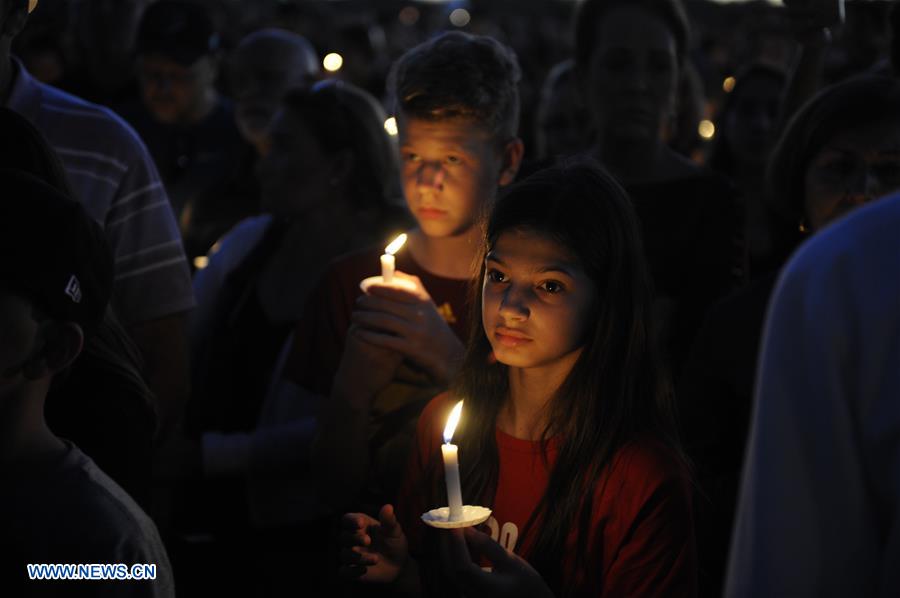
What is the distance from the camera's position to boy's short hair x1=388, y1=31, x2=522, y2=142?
8.77ft

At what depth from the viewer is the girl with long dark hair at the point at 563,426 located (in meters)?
1.97

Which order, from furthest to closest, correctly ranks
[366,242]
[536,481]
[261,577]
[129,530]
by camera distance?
[366,242], [261,577], [536,481], [129,530]

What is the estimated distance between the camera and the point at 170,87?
5.34 m

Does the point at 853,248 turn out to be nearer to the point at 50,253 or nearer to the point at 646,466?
the point at 646,466

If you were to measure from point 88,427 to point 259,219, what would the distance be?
1685 mm

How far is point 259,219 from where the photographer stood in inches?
146

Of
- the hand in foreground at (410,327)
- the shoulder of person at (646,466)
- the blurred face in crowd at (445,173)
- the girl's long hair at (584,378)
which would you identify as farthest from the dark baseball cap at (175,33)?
the shoulder of person at (646,466)

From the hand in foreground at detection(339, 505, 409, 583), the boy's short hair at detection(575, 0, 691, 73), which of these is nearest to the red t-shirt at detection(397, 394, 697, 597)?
the hand in foreground at detection(339, 505, 409, 583)

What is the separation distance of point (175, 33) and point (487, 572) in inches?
161

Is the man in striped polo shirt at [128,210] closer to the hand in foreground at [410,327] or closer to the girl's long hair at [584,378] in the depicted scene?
the hand in foreground at [410,327]

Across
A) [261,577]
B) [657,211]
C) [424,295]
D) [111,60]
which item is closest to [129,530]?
[424,295]

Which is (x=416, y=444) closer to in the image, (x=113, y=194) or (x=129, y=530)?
(x=129, y=530)

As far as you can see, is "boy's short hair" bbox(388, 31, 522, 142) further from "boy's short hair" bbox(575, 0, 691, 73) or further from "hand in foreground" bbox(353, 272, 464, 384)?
"boy's short hair" bbox(575, 0, 691, 73)

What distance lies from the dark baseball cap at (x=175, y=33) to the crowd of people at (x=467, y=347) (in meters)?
1.77
